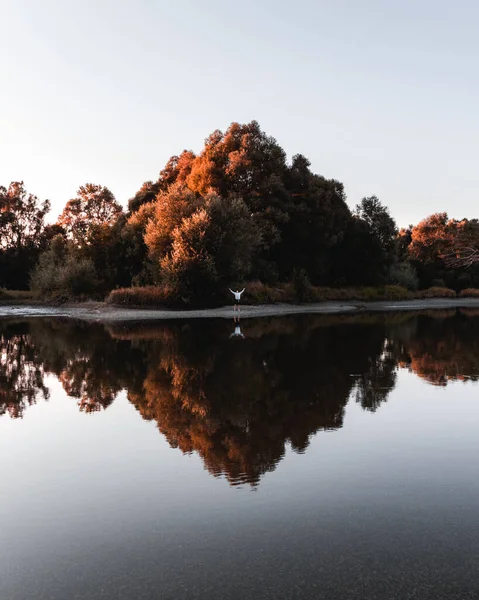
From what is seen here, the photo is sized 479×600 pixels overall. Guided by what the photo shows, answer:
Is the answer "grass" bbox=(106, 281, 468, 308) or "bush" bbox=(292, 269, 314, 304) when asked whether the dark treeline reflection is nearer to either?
"grass" bbox=(106, 281, 468, 308)

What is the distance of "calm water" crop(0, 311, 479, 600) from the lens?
482 cm

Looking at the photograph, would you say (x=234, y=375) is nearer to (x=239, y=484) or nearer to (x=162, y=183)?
(x=239, y=484)

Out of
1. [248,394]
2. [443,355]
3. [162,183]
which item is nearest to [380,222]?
[162,183]

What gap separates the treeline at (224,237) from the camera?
151 ft

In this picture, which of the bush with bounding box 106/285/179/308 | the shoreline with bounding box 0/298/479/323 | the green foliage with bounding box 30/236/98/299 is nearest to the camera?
the shoreline with bounding box 0/298/479/323

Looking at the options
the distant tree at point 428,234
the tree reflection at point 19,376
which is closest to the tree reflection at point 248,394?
the tree reflection at point 19,376

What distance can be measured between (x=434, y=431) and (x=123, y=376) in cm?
857

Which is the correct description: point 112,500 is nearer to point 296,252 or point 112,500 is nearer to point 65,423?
point 65,423

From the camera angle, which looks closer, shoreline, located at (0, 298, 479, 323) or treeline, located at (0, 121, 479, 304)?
shoreline, located at (0, 298, 479, 323)

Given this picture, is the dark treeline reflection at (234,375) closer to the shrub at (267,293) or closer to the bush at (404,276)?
the shrub at (267,293)

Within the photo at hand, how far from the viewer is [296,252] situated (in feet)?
199


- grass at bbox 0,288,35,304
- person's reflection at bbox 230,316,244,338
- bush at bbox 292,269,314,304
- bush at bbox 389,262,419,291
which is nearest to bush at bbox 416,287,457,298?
bush at bbox 389,262,419,291

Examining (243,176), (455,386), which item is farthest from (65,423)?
(243,176)

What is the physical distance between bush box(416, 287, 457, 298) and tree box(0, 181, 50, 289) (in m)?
47.8
